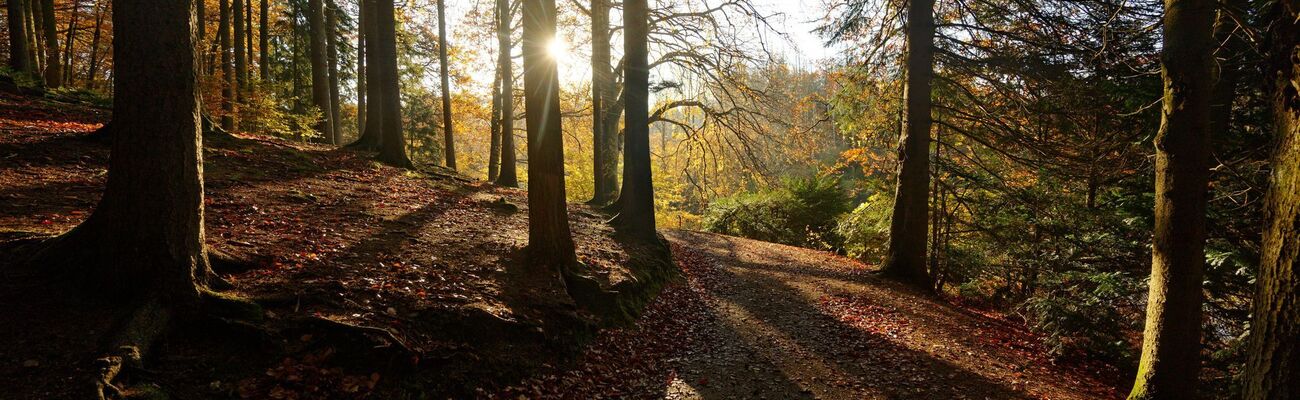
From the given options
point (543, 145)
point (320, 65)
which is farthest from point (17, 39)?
point (543, 145)

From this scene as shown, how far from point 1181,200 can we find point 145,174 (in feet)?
29.7

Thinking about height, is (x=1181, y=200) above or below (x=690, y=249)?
above

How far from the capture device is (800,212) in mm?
19594

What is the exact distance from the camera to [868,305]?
8.64 meters

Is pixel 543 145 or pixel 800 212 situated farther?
pixel 800 212

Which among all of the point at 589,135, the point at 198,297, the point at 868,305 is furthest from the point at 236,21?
the point at 868,305

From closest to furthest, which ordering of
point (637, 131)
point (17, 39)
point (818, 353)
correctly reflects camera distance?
point (818, 353) → point (637, 131) → point (17, 39)

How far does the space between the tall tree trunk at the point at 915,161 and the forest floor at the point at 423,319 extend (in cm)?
91

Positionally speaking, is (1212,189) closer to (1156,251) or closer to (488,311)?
(1156,251)

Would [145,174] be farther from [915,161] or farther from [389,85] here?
[915,161]

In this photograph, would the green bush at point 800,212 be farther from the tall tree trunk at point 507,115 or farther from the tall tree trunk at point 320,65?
the tall tree trunk at point 320,65

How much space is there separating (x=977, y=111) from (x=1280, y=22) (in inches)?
331

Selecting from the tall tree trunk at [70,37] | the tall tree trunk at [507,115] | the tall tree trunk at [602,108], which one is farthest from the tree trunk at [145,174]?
the tall tree trunk at [70,37]

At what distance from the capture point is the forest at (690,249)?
375 centimetres
